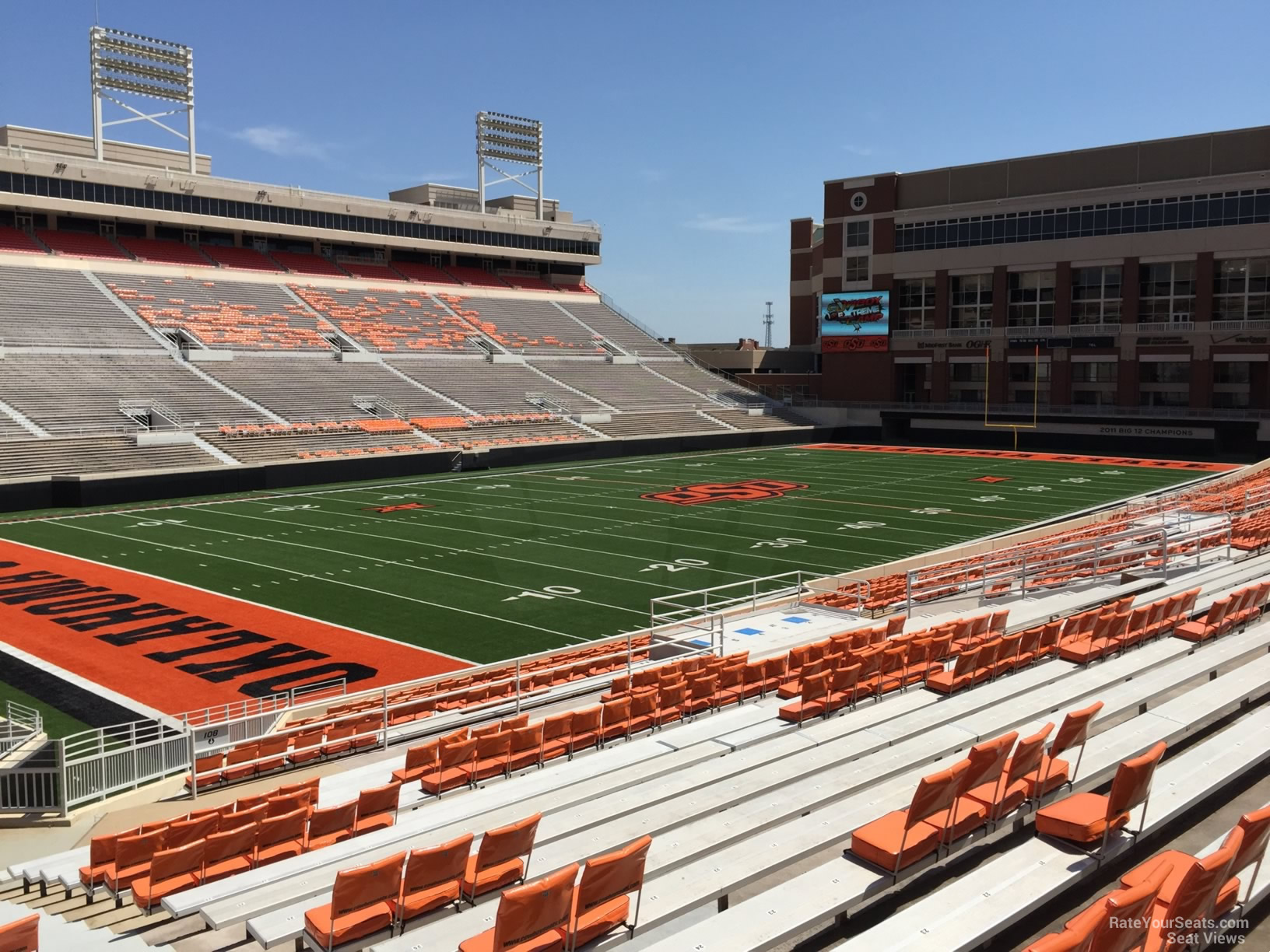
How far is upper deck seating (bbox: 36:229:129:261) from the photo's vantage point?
4975cm

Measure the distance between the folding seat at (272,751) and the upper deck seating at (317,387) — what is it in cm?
3348

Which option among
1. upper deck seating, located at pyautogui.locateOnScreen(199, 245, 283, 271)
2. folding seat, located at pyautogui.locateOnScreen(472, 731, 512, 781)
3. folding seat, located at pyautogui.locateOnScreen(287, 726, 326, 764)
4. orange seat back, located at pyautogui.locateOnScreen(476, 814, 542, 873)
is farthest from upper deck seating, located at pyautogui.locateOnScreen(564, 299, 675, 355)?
orange seat back, located at pyautogui.locateOnScreen(476, 814, 542, 873)

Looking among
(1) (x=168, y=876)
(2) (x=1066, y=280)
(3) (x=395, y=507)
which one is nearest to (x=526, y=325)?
(2) (x=1066, y=280)

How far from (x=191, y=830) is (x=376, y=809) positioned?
124cm

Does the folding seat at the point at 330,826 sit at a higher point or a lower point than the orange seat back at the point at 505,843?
lower

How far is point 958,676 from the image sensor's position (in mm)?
9656

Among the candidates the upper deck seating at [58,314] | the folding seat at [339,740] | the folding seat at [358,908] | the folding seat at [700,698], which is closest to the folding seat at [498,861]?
the folding seat at [358,908]

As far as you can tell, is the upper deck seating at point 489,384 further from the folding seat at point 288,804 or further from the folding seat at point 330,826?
the folding seat at point 330,826

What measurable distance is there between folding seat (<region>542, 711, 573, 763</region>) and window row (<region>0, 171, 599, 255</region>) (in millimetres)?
49395

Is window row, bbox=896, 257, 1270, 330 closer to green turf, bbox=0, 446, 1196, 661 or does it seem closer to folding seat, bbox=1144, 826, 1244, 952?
green turf, bbox=0, 446, 1196, 661

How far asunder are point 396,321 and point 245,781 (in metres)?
49.6

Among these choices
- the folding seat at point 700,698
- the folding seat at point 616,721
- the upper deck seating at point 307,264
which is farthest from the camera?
the upper deck seating at point 307,264

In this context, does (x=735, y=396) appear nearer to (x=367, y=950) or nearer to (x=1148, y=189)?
(x=1148, y=189)

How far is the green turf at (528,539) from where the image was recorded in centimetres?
1944
